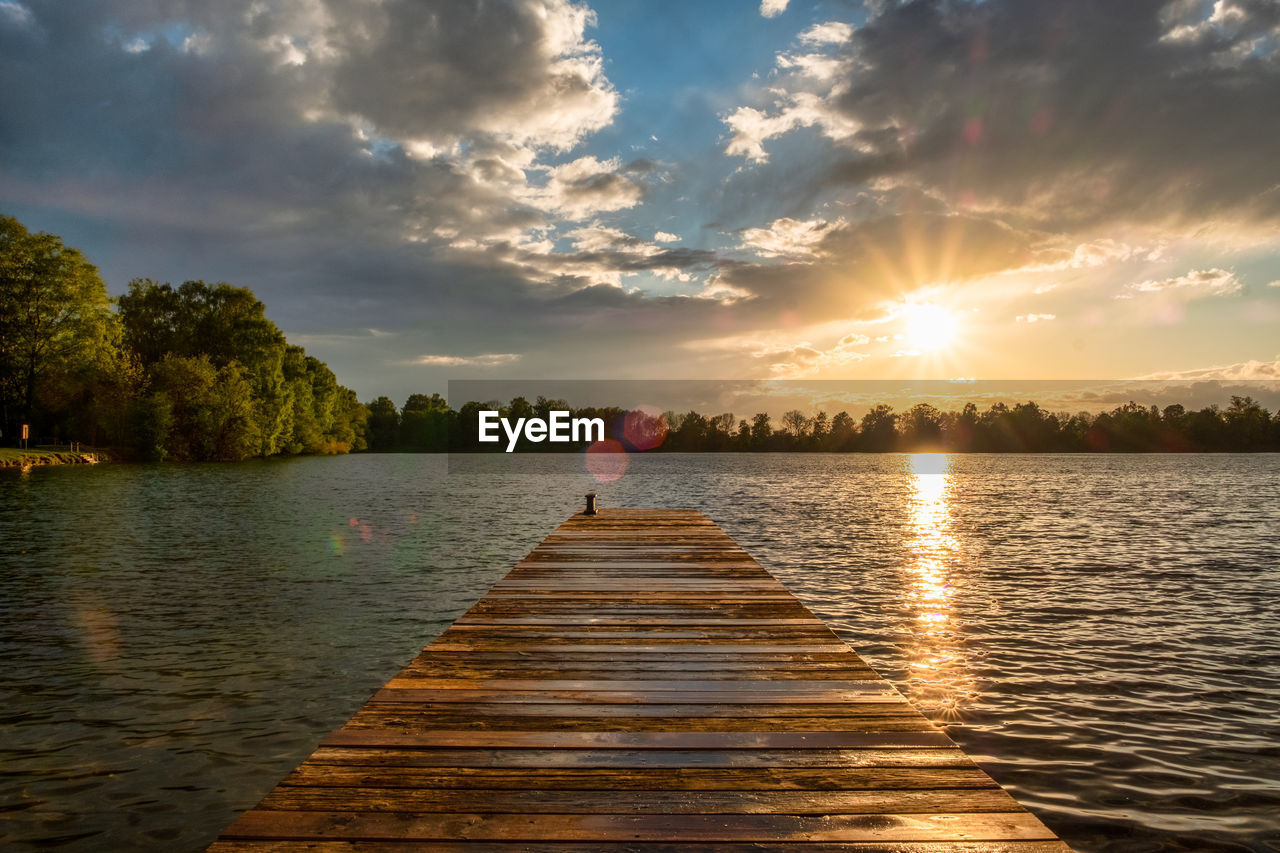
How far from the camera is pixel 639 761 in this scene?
162 inches

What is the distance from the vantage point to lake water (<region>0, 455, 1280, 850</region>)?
564 centimetres

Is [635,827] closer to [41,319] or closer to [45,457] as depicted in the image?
[45,457]

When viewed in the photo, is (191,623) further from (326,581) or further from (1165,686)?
(1165,686)

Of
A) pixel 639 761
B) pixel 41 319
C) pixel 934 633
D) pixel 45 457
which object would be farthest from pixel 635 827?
pixel 41 319

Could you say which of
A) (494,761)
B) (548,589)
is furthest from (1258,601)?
(494,761)

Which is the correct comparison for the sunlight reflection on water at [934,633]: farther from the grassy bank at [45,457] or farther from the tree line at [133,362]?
the tree line at [133,362]

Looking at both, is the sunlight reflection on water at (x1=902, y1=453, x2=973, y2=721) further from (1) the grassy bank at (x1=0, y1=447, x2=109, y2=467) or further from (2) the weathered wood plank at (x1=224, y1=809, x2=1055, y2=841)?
(1) the grassy bank at (x1=0, y1=447, x2=109, y2=467)

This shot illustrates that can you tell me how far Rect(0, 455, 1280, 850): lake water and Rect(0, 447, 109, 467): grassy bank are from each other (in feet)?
103

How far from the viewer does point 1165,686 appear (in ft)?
27.5

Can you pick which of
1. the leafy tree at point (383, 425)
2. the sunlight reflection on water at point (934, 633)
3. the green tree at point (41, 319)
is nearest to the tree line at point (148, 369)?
the green tree at point (41, 319)

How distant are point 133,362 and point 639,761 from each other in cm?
7353

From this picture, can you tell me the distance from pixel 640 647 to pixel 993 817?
3691mm

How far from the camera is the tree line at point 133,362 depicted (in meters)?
55.1

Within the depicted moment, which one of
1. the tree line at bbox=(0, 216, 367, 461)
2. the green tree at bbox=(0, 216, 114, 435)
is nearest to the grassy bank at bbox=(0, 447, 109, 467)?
the tree line at bbox=(0, 216, 367, 461)
